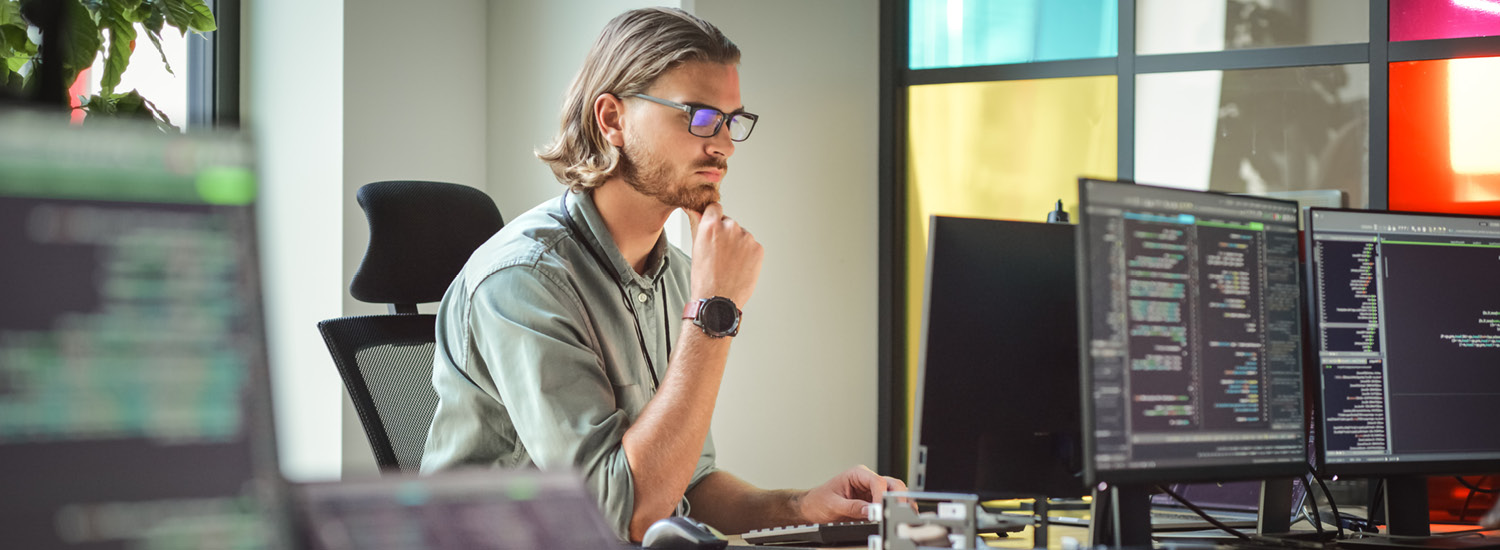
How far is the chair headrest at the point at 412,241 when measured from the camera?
6.09 feet

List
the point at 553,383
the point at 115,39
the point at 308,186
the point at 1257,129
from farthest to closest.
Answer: the point at 1257,129, the point at 308,186, the point at 115,39, the point at 553,383

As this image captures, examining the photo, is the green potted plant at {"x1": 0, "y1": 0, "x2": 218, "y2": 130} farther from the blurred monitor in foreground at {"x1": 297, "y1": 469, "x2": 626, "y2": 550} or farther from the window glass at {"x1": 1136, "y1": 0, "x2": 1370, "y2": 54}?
the window glass at {"x1": 1136, "y1": 0, "x2": 1370, "y2": 54}

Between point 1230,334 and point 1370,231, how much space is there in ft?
1.14

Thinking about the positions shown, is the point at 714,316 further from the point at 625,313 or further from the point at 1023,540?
the point at 1023,540

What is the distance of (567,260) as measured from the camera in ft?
5.27

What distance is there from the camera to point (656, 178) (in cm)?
172

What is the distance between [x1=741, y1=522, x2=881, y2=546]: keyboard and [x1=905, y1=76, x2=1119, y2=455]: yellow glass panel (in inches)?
96.5

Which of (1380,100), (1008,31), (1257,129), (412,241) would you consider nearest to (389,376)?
(412,241)

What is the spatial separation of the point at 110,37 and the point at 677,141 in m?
1.06

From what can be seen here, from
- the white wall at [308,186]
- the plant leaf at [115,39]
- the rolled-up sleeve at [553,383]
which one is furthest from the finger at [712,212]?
the white wall at [308,186]

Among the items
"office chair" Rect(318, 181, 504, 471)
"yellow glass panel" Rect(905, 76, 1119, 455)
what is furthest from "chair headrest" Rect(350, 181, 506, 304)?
"yellow glass panel" Rect(905, 76, 1119, 455)

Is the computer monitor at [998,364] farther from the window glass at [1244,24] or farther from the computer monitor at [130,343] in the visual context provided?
the window glass at [1244,24]

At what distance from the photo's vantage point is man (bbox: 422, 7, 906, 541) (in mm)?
1460

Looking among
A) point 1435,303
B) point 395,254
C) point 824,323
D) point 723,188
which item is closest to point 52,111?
point 395,254
